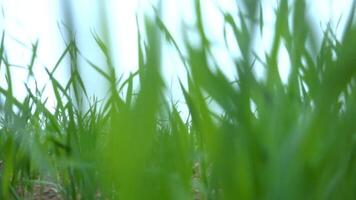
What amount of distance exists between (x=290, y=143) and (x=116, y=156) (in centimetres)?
11

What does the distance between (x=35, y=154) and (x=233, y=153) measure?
31 centimetres

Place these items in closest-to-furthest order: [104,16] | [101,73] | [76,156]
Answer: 1. [104,16]
2. [101,73]
3. [76,156]

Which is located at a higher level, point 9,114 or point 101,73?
point 9,114

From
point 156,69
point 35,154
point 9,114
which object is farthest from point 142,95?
point 9,114

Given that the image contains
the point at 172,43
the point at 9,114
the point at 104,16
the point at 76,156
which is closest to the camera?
the point at 104,16

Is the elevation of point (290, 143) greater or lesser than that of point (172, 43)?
lesser

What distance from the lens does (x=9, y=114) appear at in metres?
0.85

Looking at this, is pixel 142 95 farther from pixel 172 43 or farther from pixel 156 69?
pixel 172 43

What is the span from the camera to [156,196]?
0.40m

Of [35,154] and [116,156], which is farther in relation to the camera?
[35,154]

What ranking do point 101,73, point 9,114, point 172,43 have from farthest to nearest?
point 9,114, point 172,43, point 101,73

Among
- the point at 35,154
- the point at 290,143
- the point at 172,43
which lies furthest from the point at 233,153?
the point at 35,154

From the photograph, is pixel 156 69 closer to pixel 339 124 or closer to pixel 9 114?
pixel 339 124

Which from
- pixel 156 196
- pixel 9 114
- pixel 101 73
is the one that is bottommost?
pixel 156 196
